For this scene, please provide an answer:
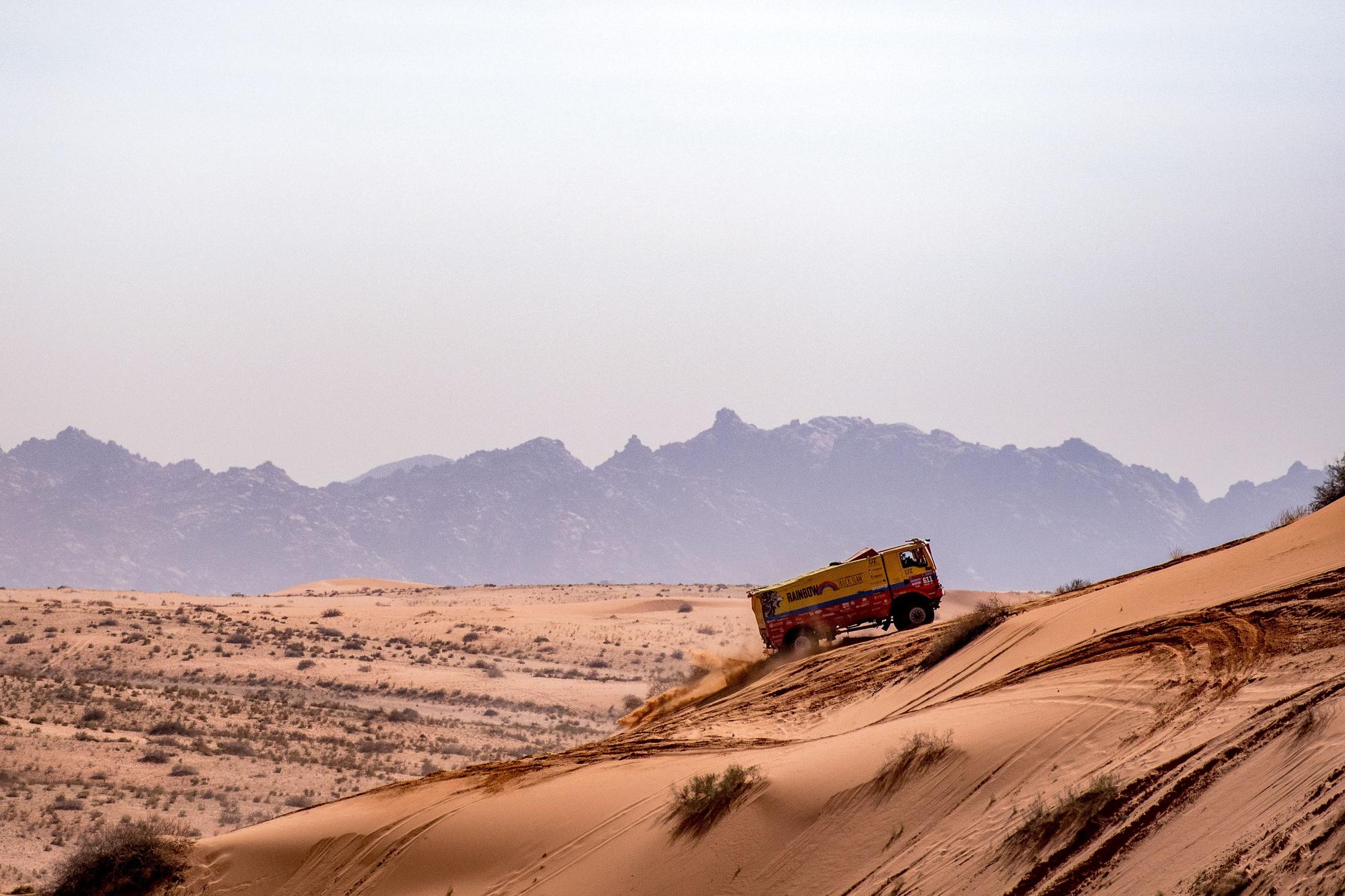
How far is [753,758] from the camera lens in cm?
1438

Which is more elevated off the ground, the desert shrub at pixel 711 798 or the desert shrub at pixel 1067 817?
the desert shrub at pixel 711 798

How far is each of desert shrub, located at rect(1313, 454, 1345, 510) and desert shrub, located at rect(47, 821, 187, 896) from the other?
2142cm

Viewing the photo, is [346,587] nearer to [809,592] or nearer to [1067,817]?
[809,592]

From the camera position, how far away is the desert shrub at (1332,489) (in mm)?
23906

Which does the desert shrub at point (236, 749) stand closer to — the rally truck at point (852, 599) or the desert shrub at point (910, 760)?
the rally truck at point (852, 599)

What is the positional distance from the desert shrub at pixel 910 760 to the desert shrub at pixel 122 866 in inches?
389

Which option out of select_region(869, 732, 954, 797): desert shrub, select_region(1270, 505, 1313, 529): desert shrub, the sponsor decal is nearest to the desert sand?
the sponsor decal

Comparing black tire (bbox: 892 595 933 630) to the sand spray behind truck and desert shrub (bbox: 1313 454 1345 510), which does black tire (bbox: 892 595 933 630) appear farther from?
desert shrub (bbox: 1313 454 1345 510)

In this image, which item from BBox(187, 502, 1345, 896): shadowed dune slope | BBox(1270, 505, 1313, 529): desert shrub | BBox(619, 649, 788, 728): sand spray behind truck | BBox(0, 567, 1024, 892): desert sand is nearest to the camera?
BBox(187, 502, 1345, 896): shadowed dune slope

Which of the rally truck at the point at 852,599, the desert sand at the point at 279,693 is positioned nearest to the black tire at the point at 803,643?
the rally truck at the point at 852,599

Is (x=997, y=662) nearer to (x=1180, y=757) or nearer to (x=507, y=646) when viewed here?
(x=1180, y=757)

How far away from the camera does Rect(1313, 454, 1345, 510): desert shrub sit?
23.9 metres

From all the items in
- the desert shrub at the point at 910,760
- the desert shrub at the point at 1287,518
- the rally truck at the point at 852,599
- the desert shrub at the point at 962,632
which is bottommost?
the desert shrub at the point at 910,760

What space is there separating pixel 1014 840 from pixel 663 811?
470 cm
